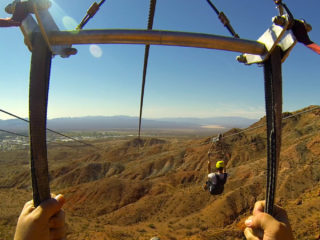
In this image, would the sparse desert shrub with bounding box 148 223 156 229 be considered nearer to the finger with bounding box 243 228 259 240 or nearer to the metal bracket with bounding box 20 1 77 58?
the finger with bounding box 243 228 259 240

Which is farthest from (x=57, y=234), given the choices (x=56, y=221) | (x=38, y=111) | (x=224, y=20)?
(x=224, y=20)

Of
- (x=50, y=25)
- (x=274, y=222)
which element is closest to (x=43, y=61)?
(x=50, y=25)

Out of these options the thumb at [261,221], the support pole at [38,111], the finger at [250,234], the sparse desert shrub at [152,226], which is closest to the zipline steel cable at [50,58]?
the support pole at [38,111]

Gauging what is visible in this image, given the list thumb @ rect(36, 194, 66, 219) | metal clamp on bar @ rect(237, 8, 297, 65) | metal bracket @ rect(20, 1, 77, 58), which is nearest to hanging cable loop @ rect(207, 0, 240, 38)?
metal clamp on bar @ rect(237, 8, 297, 65)

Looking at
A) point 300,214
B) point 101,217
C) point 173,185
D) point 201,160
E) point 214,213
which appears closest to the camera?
point 300,214

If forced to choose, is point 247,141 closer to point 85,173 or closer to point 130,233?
point 130,233

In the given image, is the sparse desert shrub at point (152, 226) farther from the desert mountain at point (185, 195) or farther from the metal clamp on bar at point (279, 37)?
the metal clamp on bar at point (279, 37)
